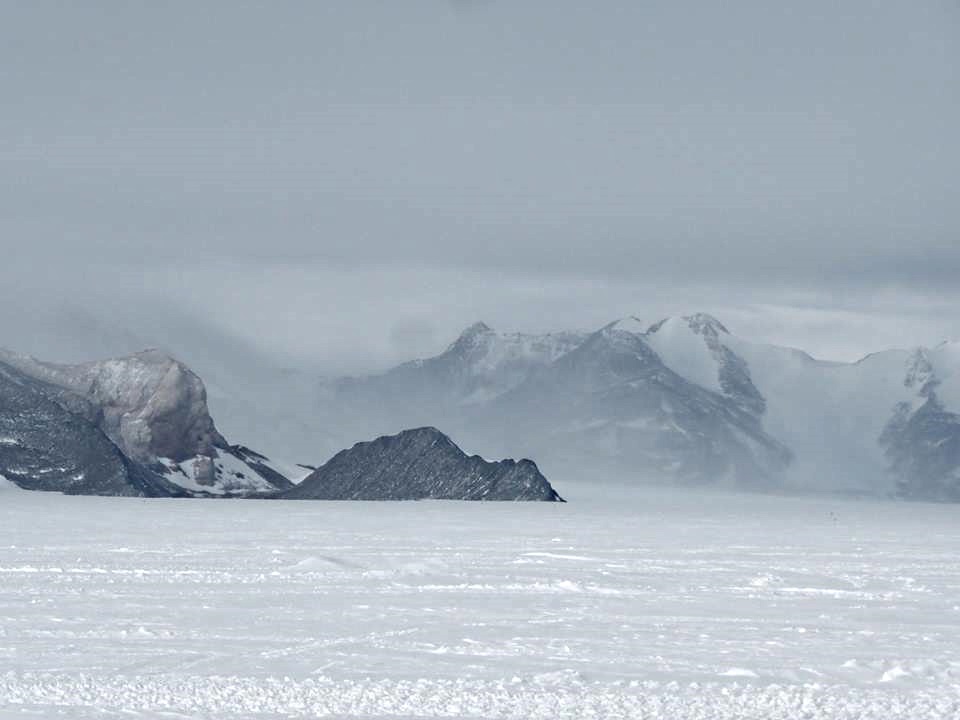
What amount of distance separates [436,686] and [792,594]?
46.0 ft

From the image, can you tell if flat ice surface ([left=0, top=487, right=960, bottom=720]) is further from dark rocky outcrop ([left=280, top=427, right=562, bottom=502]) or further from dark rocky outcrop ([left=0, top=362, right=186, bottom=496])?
dark rocky outcrop ([left=0, top=362, right=186, bottom=496])

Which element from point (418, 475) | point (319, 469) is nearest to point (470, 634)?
point (418, 475)

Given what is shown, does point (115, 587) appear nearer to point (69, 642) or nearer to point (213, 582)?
point (213, 582)

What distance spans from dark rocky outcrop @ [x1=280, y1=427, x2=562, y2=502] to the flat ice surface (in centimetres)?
11747

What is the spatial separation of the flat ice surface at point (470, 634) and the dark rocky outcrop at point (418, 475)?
117 m

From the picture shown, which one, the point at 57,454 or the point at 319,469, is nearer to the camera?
the point at 57,454

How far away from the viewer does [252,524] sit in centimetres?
6944

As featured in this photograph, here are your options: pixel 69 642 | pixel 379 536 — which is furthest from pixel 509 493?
pixel 69 642

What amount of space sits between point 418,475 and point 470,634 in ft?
475

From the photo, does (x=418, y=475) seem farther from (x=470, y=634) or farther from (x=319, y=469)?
(x=470, y=634)

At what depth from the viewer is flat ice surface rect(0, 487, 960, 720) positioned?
2142 centimetres

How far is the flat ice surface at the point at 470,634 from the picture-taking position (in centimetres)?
2142

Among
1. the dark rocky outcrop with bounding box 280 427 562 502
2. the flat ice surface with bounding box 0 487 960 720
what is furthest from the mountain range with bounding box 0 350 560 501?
the flat ice surface with bounding box 0 487 960 720

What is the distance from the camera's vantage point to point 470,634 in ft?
88.7
